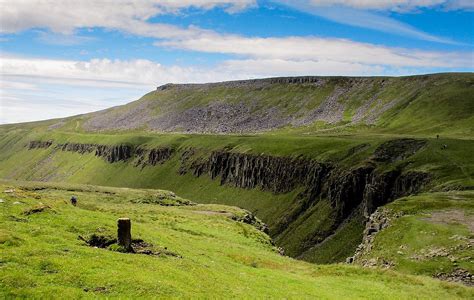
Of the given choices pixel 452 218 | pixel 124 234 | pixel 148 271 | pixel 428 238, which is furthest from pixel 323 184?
pixel 148 271

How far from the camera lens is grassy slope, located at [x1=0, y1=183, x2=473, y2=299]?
25.2 metres

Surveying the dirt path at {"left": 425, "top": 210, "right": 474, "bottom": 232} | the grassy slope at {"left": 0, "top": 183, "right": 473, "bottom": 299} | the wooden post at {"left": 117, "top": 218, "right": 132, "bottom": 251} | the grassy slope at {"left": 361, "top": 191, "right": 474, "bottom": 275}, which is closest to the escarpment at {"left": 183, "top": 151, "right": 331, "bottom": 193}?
the grassy slope at {"left": 361, "top": 191, "right": 474, "bottom": 275}

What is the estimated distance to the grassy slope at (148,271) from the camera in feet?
82.7

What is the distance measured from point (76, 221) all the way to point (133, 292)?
14.6 m

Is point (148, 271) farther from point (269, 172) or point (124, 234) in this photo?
point (269, 172)

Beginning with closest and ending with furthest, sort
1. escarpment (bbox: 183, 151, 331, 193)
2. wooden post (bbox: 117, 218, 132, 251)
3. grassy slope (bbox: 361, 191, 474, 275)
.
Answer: wooden post (bbox: 117, 218, 132, 251), grassy slope (bbox: 361, 191, 474, 275), escarpment (bbox: 183, 151, 331, 193)

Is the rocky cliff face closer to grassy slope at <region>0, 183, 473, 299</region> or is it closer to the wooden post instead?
grassy slope at <region>0, 183, 473, 299</region>

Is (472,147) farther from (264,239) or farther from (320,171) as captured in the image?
(264,239)

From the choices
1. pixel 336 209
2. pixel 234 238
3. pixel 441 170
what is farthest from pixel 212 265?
pixel 336 209

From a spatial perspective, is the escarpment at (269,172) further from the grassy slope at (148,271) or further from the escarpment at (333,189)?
the grassy slope at (148,271)

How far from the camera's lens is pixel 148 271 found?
2947 centimetres

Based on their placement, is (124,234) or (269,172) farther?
(269,172)

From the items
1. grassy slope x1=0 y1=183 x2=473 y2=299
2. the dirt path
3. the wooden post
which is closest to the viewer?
grassy slope x1=0 y1=183 x2=473 y2=299

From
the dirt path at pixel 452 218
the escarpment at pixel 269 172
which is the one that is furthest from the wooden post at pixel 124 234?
the escarpment at pixel 269 172
